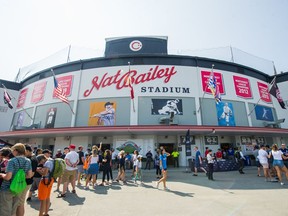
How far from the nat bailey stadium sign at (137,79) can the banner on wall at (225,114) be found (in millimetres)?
4521

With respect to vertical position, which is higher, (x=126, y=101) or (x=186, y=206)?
(x=126, y=101)

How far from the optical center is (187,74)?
1998 centimetres

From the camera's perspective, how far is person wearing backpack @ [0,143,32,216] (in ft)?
9.61

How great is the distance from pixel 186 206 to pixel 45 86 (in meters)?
24.2

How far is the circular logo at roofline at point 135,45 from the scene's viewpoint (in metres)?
22.5

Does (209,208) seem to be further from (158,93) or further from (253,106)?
(253,106)

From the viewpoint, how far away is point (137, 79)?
761 inches

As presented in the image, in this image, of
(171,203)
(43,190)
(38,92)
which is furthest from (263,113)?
(38,92)

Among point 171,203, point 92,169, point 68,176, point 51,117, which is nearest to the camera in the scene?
point 171,203

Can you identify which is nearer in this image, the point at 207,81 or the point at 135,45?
the point at 207,81

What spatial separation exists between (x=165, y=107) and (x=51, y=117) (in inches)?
566

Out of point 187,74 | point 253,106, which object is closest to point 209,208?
point 187,74

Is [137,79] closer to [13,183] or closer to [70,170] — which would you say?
[70,170]

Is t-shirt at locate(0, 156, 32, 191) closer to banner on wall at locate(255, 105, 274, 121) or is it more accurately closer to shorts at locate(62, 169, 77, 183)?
shorts at locate(62, 169, 77, 183)
